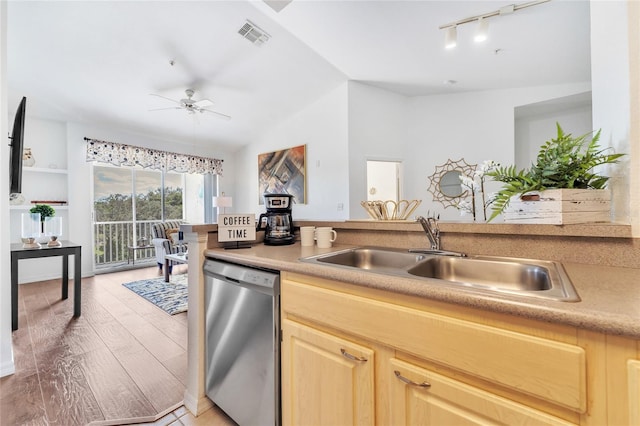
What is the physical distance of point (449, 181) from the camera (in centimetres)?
450

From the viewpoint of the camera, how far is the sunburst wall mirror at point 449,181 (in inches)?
173

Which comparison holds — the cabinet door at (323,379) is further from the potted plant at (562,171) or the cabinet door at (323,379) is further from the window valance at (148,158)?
the window valance at (148,158)

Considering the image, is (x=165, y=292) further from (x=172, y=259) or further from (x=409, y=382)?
(x=409, y=382)

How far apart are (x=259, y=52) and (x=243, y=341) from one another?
3392mm

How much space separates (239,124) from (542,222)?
200 inches

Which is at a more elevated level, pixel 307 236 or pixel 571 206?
pixel 571 206

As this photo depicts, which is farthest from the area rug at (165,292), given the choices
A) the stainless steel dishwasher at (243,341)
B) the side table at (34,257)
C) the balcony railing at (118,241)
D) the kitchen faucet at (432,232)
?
the kitchen faucet at (432,232)

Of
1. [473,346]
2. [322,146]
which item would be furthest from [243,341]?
[322,146]

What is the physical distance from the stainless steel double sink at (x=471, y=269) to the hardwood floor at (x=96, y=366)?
1.16 m

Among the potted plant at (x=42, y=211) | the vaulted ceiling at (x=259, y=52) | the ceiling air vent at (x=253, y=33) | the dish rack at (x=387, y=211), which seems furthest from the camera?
the ceiling air vent at (x=253, y=33)

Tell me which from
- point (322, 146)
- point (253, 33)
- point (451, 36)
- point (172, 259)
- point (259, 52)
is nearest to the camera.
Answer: point (451, 36)

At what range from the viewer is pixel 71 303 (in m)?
3.13

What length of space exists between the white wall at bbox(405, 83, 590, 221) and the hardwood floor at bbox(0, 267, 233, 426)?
13.4ft

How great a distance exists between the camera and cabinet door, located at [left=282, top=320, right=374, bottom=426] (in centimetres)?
89
